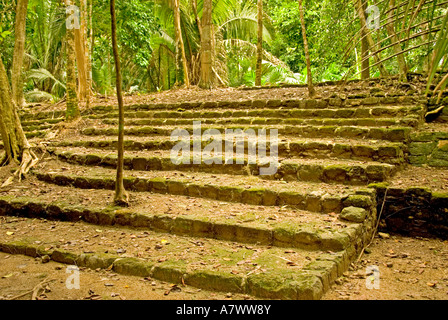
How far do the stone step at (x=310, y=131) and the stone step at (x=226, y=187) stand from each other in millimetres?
1245

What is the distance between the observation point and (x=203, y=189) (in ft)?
14.1

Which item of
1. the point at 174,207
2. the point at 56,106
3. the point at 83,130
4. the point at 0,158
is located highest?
the point at 56,106

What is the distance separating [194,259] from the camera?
2984mm

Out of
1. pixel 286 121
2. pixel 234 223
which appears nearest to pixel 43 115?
pixel 286 121

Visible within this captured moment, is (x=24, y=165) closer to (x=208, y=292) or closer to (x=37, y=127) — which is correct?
(x=37, y=127)

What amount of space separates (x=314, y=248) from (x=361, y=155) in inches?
75.4

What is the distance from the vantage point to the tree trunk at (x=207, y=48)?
9.95m

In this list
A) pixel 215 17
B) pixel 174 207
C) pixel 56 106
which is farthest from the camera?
pixel 215 17

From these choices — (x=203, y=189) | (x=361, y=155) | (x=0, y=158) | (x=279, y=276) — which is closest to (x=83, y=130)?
(x=0, y=158)

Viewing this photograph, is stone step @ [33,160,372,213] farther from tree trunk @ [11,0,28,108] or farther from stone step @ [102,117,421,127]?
tree trunk @ [11,0,28,108]

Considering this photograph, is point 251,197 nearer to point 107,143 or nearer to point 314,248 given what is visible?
point 314,248

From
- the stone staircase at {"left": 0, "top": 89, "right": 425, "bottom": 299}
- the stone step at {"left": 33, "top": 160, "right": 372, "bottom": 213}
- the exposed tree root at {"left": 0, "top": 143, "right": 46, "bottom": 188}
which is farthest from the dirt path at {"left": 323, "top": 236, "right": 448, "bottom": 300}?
the exposed tree root at {"left": 0, "top": 143, "right": 46, "bottom": 188}

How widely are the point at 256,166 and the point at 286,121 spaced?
1.74 m

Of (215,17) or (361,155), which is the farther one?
(215,17)
